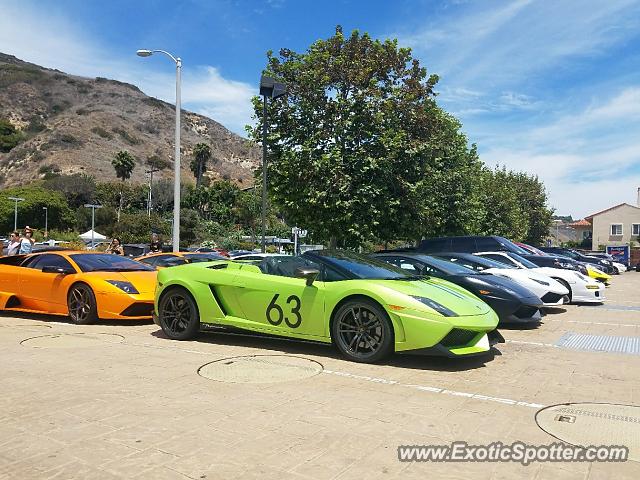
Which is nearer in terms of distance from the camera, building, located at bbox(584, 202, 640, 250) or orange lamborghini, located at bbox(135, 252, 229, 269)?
orange lamborghini, located at bbox(135, 252, 229, 269)

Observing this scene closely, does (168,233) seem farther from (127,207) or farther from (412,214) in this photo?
(412,214)

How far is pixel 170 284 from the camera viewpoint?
286 inches

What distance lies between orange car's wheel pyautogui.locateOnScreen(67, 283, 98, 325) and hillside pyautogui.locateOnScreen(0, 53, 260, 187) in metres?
88.0

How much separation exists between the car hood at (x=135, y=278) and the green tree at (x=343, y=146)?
6900mm

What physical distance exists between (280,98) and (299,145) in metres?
1.68

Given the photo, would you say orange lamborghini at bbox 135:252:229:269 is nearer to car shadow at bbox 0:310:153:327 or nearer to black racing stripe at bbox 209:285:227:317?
car shadow at bbox 0:310:153:327

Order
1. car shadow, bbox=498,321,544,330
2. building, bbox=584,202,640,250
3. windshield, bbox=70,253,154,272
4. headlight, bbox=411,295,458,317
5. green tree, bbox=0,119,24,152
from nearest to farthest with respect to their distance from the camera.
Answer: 1. headlight, bbox=411,295,458,317
2. car shadow, bbox=498,321,544,330
3. windshield, bbox=70,253,154,272
4. building, bbox=584,202,640,250
5. green tree, bbox=0,119,24,152

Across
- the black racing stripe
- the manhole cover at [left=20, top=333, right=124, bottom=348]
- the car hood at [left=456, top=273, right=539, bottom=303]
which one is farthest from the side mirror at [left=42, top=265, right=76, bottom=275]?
the car hood at [left=456, top=273, right=539, bottom=303]

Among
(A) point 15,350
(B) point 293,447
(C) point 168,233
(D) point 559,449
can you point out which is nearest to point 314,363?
(B) point 293,447

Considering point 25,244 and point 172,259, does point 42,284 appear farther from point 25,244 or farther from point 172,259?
point 25,244

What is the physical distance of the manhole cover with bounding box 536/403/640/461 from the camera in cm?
350

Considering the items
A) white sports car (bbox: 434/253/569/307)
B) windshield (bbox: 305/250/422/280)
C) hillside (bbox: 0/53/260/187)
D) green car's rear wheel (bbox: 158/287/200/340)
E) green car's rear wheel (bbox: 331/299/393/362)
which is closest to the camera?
green car's rear wheel (bbox: 331/299/393/362)

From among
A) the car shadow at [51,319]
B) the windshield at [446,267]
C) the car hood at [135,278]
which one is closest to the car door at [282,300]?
the car hood at [135,278]

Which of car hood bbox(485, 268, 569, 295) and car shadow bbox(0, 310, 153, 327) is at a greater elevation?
car hood bbox(485, 268, 569, 295)
